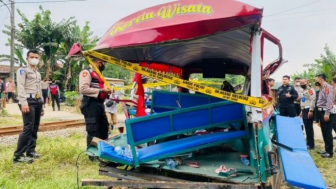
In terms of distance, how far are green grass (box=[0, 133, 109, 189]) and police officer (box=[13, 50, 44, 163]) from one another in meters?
0.26

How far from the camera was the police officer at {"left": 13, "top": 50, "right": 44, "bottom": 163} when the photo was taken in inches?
192

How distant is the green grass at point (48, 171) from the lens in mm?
3865

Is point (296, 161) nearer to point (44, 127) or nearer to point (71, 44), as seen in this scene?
point (44, 127)

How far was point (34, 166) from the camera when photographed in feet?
15.8

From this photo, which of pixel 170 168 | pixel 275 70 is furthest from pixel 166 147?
pixel 275 70

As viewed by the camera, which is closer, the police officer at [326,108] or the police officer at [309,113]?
the police officer at [326,108]

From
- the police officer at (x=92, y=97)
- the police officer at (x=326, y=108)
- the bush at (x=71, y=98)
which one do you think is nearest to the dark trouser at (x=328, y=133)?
the police officer at (x=326, y=108)

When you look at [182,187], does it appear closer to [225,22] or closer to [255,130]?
[255,130]

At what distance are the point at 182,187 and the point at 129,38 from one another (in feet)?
4.63

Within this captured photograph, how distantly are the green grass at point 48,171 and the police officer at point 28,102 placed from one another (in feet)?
0.84

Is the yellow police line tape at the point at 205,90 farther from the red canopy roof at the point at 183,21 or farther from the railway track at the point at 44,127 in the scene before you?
the railway track at the point at 44,127

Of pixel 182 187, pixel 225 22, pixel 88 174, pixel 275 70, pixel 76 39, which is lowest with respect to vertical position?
pixel 88 174

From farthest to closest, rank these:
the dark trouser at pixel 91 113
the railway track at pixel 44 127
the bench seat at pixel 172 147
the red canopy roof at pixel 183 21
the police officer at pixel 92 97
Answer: the railway track at pixel 44 127 → the dark trouser at pixel 91 113 → the police officer at pixel 92 97 → the bench seat at pixel 172 147 → the red canopy roof at pixel 183 21

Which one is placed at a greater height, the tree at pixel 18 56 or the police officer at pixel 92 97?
the tree at pixel 18 56
